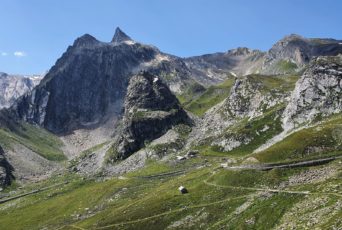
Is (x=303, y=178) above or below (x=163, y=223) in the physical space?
above

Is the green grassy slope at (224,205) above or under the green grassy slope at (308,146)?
under

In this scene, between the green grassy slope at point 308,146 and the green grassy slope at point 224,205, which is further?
the green grassy slope at point 308,146

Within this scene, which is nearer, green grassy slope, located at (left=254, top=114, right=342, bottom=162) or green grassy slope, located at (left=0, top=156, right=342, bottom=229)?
green grassy slope, located at (left=0, top=156, right=342, bottom=229)

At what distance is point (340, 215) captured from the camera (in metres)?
80.5

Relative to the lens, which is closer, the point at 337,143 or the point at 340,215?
the point at 340,215

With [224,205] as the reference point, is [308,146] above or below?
above

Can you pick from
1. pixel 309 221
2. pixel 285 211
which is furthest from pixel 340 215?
pixel 285 211

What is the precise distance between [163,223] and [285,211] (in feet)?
112

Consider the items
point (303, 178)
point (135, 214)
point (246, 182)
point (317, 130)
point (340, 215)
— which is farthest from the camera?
point (317, 130)

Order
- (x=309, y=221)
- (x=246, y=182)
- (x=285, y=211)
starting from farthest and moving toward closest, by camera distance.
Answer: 1. (x=246, y=182)
2. (x=285, y=211)
3. (x=309, y=221)

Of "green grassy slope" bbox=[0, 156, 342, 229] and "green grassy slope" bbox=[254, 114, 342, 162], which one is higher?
"green grassy slope" bbox=[254, 114, 342, 162]

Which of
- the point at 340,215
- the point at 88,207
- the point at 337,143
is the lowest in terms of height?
the point at 88,207

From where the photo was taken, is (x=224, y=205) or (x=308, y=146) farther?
(x=308, y=146)

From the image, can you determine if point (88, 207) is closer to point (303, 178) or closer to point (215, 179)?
point (215, 179)
